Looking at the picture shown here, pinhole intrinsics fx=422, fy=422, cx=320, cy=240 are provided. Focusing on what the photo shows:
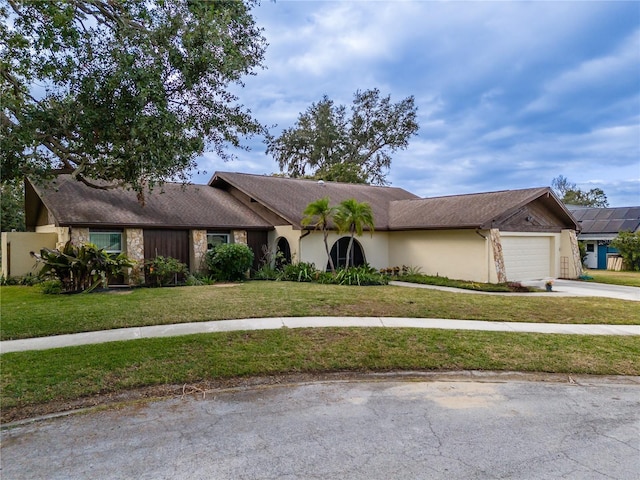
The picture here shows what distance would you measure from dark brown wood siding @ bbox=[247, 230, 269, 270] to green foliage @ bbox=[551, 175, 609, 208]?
4890 centimetres

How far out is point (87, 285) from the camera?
1291 centimetres

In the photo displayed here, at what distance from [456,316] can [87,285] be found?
35.2 feet

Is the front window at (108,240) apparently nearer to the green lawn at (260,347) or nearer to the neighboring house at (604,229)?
the green lawn at (260,347)

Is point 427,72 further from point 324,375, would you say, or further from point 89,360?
point 89,360

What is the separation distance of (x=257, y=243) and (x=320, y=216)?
132 inches

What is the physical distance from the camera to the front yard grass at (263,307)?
8680 millimetres

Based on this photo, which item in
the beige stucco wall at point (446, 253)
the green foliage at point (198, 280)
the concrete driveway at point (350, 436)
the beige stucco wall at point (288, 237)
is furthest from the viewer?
the beige stucco wall at point (288, 237)

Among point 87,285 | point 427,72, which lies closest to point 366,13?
point 427,72

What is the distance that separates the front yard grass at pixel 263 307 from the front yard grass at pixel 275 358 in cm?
156

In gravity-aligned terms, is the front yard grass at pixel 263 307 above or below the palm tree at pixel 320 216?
below

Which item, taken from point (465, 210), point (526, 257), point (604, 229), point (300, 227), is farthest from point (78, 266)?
point (604, 229)

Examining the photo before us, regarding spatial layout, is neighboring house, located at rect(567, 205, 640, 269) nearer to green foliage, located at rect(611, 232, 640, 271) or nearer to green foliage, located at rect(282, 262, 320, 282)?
green foliage, located at rect(611, 232, 640, 271)

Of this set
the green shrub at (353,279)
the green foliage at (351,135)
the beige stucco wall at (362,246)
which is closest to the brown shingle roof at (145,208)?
the beige stucco wall at (362,246)

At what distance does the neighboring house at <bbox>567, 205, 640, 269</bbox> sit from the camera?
2767cm
